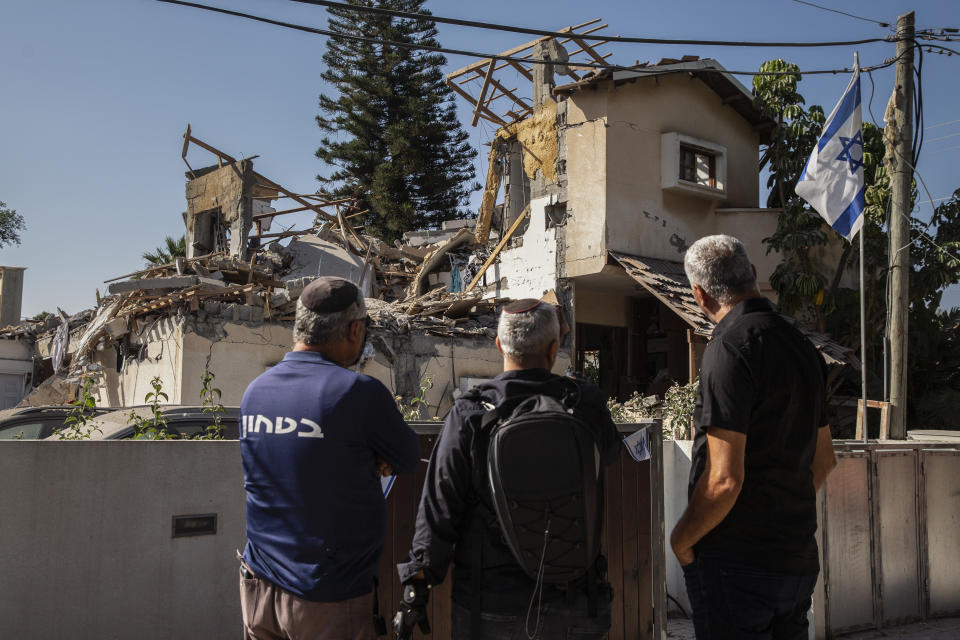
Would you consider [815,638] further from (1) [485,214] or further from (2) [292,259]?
(2) [292,259]

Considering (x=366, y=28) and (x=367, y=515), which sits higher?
(x=366, y=28)

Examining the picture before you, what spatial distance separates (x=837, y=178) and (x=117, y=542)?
8352 millimetres

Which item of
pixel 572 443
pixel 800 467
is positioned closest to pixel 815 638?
pixel 800 467

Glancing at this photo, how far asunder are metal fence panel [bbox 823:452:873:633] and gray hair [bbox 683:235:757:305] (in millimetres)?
3331

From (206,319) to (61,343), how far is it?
5988 millimetres

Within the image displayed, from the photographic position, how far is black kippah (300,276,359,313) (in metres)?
2.73

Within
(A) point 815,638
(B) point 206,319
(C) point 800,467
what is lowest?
(A) point 815,638

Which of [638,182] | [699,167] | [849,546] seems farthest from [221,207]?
[849,546]

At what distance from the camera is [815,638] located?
17.9 ft

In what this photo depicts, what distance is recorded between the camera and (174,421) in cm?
586

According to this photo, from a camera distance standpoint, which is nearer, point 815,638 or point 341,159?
point 815,638

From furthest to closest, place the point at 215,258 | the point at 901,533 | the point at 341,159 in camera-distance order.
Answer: the point at 341,159, the point at 215,258, the point at 901,533

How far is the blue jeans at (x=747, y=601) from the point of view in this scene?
2602 millimetres

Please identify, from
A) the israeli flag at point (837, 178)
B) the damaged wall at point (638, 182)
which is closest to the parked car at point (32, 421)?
the israeli flag at point (837, 178)
